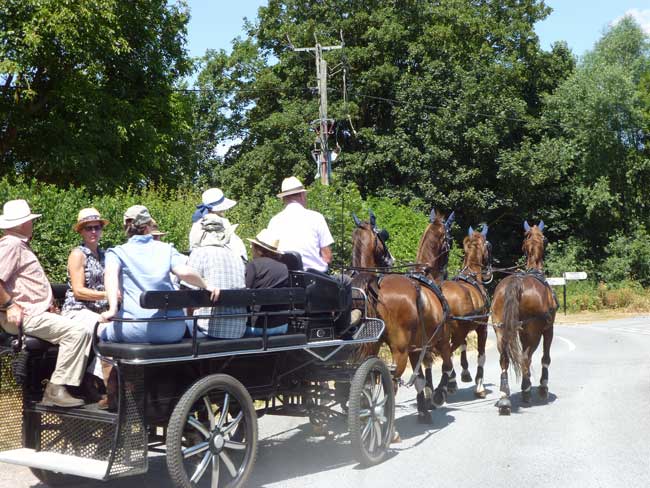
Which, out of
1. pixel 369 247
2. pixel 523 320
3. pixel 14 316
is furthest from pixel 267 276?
pixel 523 320

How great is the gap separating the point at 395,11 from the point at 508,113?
687cm

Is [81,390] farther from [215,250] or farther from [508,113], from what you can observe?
[508,113]

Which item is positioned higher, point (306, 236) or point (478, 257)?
point (306, 236)

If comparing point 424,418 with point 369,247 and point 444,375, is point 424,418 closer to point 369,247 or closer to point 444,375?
point 444,375

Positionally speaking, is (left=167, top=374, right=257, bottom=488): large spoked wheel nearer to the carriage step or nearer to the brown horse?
the carriage step

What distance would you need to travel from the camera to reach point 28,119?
22703mm

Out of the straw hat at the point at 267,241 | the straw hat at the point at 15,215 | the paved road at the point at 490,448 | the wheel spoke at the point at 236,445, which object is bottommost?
the paved road at the point at 490,448

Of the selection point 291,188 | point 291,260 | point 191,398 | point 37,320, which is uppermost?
point 291,188

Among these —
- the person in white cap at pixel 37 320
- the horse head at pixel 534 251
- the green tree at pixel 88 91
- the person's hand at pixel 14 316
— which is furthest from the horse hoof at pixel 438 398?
the green tree at pixel 88 91

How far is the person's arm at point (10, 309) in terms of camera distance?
19.9 ft

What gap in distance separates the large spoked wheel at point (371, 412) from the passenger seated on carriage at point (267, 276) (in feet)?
3.25

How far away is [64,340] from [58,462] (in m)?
0.92

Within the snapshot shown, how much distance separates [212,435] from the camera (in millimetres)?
6098

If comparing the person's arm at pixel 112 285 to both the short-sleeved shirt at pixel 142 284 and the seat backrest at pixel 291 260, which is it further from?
the seat backrest at pixel 291 260
